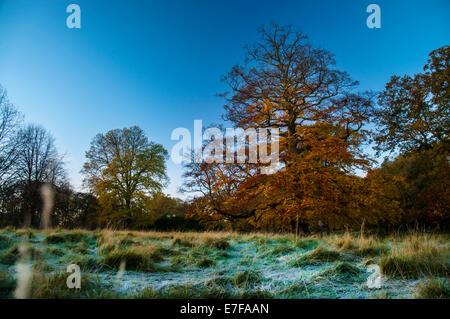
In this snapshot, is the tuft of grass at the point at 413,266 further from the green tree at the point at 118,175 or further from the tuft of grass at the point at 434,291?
the green tree at the point at 118,175

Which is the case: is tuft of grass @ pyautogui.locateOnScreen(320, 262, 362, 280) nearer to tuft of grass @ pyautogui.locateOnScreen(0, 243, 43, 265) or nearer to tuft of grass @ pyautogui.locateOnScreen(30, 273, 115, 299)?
tuft of grass @ pyautogui.locateOnScreen(30, 273, 115, 299)

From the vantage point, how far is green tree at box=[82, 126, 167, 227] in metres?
19.2

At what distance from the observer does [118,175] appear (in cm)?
1956

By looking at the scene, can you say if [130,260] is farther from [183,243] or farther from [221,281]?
[183,243]

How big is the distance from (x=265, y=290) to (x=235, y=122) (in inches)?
373

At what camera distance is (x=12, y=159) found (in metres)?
10.4

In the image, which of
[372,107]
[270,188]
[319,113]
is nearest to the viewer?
[270,188]

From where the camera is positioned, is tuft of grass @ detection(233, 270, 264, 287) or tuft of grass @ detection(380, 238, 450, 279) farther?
tuft of grass @ detection(380, 238, 450, 279)

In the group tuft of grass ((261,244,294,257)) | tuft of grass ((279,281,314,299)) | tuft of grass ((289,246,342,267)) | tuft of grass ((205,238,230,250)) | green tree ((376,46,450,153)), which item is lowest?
tuft of grass ((205,238,230,250))

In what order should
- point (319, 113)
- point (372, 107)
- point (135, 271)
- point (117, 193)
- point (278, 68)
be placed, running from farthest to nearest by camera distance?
point (117, 193), point (278, 68), point (319, 113), point (372, 107), point (135, 271)

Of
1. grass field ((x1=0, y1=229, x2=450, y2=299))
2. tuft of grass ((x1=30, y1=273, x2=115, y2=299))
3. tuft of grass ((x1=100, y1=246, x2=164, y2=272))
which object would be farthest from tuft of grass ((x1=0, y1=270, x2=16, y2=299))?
tuft of grass ((x1=100, y1=246, x2=164, y2=272))

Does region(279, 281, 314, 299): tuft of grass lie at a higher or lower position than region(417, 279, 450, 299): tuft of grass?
lower

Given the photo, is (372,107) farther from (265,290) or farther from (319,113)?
(265,290)

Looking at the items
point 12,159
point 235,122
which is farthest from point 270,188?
point 12,159
